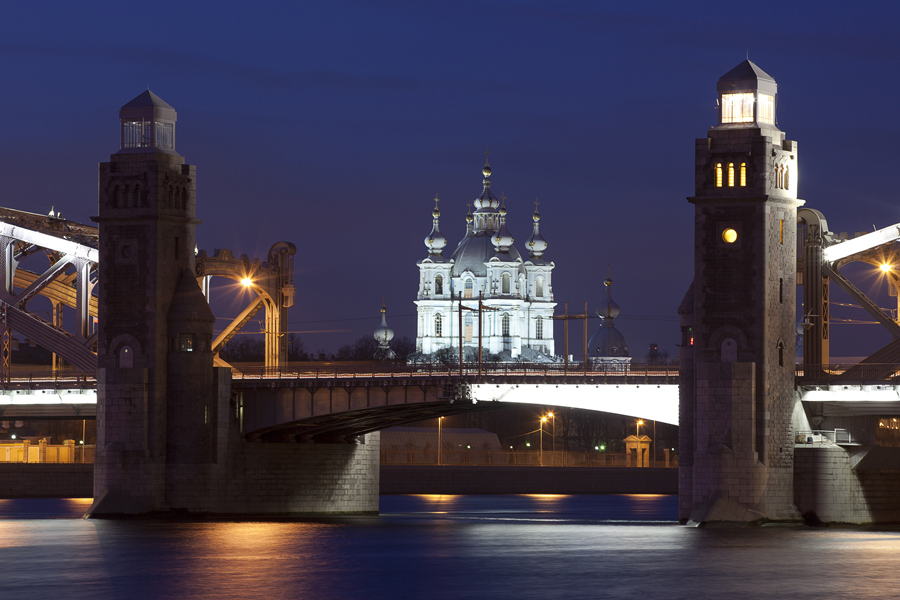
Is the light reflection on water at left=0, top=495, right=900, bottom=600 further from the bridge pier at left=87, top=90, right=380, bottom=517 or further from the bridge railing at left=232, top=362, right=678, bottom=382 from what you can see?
the bridge railing at left=232, top=362, right=678, bottom=382

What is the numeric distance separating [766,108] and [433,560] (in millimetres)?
27553

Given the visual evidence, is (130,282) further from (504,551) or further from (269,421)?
(504,551)

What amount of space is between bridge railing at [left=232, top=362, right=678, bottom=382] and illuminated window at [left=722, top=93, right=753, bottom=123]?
1248 centimetres

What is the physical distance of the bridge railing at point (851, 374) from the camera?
8782cm

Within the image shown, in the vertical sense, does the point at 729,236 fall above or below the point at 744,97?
below

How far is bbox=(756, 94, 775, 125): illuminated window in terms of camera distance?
88250 millimetres

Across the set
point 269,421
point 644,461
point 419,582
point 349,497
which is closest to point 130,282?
point 269,421

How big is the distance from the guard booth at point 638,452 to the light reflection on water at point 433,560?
6268cm

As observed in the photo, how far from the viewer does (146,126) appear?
9850cm

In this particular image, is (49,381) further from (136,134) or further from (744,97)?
(744,97)

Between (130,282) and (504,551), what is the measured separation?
Answer: 2899 cm

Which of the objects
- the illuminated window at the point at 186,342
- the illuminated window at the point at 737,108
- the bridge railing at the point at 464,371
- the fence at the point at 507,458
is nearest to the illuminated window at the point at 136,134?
the illuminated window at the point at 186,342

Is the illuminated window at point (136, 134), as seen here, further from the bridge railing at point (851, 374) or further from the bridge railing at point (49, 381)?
the bridge railing at point (851, 374)

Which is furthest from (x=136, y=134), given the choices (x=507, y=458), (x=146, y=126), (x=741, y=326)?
(x=507, y=458)
